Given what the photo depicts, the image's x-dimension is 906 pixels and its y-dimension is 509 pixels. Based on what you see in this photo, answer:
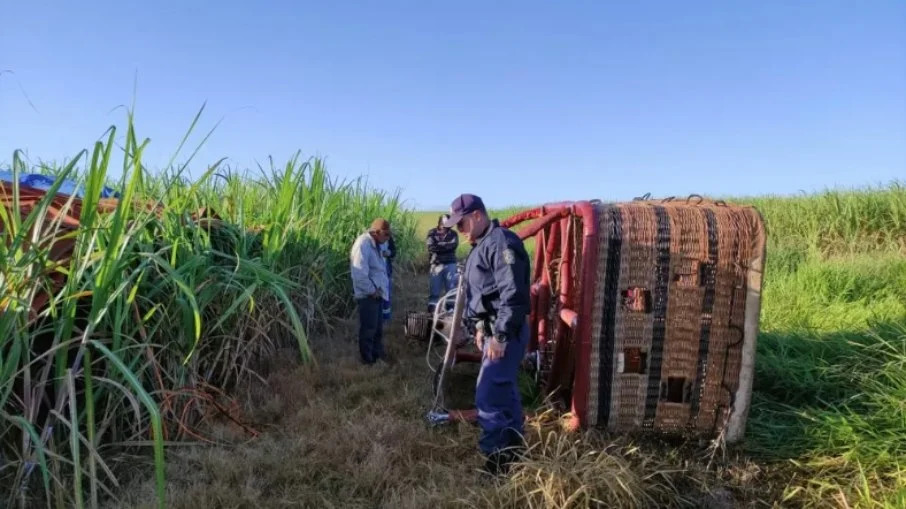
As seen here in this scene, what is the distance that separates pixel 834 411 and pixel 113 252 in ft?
14.0

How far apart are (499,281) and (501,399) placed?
0.68 meters

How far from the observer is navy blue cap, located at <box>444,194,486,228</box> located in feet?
10.7

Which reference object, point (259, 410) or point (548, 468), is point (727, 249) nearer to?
point (548, 468)

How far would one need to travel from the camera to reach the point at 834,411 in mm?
3473

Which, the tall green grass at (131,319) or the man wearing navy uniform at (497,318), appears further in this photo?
the man wearing navy uniform at (497,318)

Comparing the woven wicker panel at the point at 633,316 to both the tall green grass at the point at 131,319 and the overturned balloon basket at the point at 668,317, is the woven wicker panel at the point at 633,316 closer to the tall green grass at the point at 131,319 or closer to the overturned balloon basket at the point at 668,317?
the overturned balloon basket at the point at 668,317

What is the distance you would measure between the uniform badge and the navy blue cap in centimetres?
40

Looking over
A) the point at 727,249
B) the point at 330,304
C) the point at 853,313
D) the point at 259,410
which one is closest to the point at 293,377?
the point at 259,410

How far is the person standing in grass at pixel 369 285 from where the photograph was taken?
5.12 meters

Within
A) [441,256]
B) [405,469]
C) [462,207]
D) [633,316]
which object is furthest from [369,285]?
[633,316]

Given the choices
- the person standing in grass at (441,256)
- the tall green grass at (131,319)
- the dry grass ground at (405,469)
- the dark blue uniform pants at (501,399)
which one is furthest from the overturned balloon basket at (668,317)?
the person standing in grass at (441,256)

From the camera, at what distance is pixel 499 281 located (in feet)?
9.93

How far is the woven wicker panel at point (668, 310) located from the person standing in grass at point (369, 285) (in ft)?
8.35

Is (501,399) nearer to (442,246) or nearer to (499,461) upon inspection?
(499,461)
